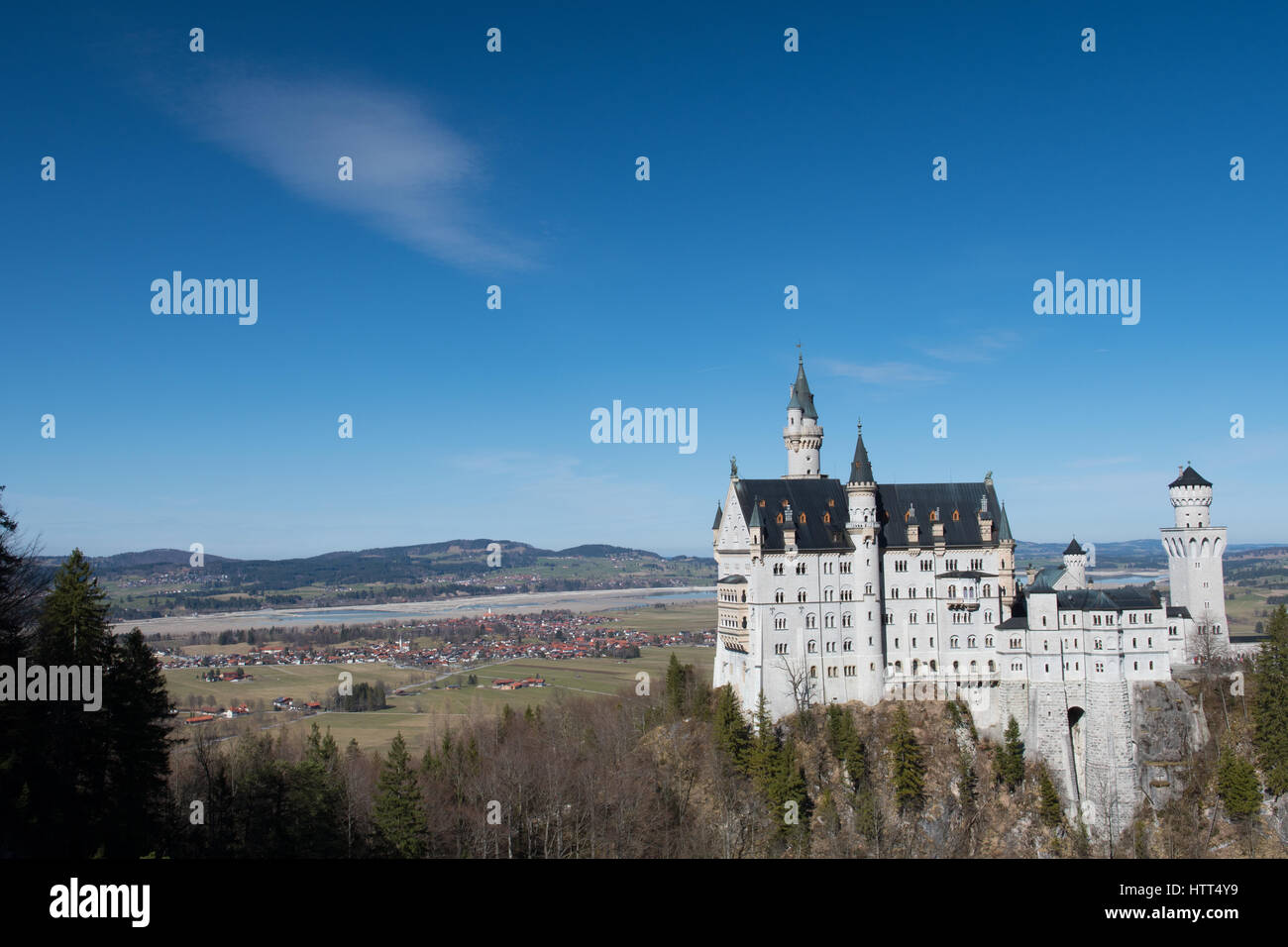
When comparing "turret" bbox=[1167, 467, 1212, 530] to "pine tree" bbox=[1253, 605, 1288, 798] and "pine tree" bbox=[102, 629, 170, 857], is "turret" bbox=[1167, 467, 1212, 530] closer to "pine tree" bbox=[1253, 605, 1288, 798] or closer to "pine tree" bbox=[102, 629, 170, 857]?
"pine tree" bbox=[1253, 605, 1288, 798]

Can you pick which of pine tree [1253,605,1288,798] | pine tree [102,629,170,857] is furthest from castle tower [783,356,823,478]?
pine tree [102,629,170,857]

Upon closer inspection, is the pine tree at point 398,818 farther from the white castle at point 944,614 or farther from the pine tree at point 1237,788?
the pine tree at point 1237,788

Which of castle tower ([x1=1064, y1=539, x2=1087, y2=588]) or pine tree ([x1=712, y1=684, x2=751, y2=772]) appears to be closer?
pine tree ([x1=712, y1=684, x2=751, y2=772])

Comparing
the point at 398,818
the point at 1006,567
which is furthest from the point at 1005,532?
the point at 398,818

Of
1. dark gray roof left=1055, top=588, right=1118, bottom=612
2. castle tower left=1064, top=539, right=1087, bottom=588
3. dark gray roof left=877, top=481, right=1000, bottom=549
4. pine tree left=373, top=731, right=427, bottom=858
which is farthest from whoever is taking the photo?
castle tower left=1064, top=539, right=1087, bottom=588

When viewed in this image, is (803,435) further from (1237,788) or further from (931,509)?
(1237,788)

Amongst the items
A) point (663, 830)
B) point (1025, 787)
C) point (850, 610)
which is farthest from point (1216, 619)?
point (663, 830)
